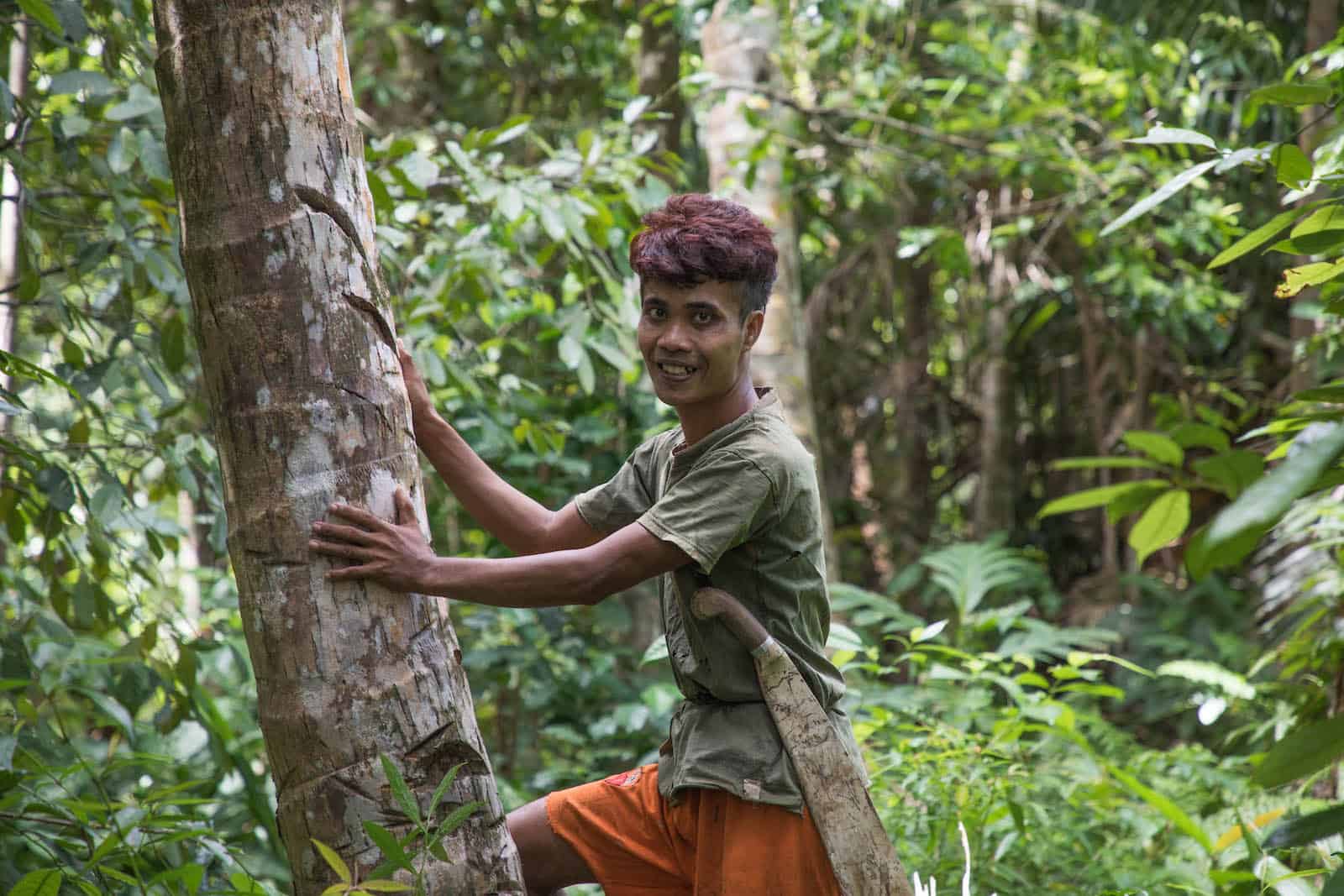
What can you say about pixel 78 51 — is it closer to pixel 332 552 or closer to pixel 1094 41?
pixel 332 552

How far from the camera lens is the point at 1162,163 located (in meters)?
4.90

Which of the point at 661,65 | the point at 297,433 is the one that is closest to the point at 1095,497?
the point at 297,433

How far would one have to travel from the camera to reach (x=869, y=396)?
754 cm

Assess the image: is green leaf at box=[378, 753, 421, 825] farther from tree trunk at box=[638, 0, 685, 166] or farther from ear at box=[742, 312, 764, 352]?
tree trunk at box=[638, 0, 685, 166]

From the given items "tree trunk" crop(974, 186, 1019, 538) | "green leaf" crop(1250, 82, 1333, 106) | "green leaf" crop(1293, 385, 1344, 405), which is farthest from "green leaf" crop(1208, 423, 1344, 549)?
"tree trunk" crop(974, 186, 1019, 538)

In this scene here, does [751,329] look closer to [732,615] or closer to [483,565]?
[732,615]

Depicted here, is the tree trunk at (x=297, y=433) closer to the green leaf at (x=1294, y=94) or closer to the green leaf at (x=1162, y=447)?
the green leaf at (x=1162, y=447)

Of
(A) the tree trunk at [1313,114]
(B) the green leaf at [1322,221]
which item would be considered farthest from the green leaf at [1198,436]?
(A) the tree trunk at [1313,114]

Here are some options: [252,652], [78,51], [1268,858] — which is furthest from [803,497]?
[78,51]

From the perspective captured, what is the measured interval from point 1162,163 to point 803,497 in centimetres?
360

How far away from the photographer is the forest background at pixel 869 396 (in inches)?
98.8

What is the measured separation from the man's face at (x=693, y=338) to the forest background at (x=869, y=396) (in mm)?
612

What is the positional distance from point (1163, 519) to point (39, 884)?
1.80 metres

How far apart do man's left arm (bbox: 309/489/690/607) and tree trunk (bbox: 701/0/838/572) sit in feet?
8.86
